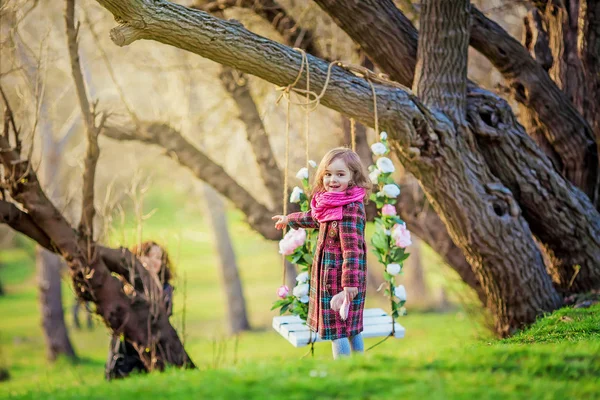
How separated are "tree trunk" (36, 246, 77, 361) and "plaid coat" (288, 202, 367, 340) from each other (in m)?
9.59

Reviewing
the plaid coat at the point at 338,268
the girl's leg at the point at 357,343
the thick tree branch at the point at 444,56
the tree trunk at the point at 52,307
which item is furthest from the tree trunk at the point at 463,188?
the tree trunk at the point at 52,307

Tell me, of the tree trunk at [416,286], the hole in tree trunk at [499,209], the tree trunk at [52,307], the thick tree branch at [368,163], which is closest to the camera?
the hole in tree trunk at [499,209]

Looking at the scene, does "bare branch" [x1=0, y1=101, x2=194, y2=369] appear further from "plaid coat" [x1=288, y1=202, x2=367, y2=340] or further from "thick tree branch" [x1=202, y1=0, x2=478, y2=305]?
"thick tree branch" [x1=202, y1=0, x2=478, y2=305]

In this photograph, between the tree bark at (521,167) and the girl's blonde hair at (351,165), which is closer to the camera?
the girl's blonde hair at (351,165)

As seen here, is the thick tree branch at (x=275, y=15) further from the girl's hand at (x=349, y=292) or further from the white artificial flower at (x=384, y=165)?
the girl's hand at (x=349, y=292)

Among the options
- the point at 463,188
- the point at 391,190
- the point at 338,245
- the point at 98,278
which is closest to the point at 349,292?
the point at 338,245

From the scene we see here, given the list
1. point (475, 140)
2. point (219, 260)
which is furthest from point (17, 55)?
point (219, 260)

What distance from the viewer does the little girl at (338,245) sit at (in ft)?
13.3

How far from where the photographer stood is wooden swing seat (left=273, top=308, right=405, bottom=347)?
14.5 feet

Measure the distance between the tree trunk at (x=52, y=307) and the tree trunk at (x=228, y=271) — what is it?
4.06 metres

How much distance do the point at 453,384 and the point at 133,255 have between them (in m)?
3.35

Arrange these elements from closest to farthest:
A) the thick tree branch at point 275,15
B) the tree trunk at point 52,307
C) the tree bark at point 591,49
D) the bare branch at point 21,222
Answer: the bare branch at point 21,222
the tree bark at point 591,49
the thick tree branch at point 275,15
the tree trunk at point 52,307

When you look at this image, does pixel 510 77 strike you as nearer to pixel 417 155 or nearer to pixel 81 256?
pixel 417 155

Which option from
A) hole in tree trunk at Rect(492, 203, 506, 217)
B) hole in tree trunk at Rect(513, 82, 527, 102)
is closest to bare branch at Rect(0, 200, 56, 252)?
hole in tree trunk at Rect(492, 203, 506, 217)
